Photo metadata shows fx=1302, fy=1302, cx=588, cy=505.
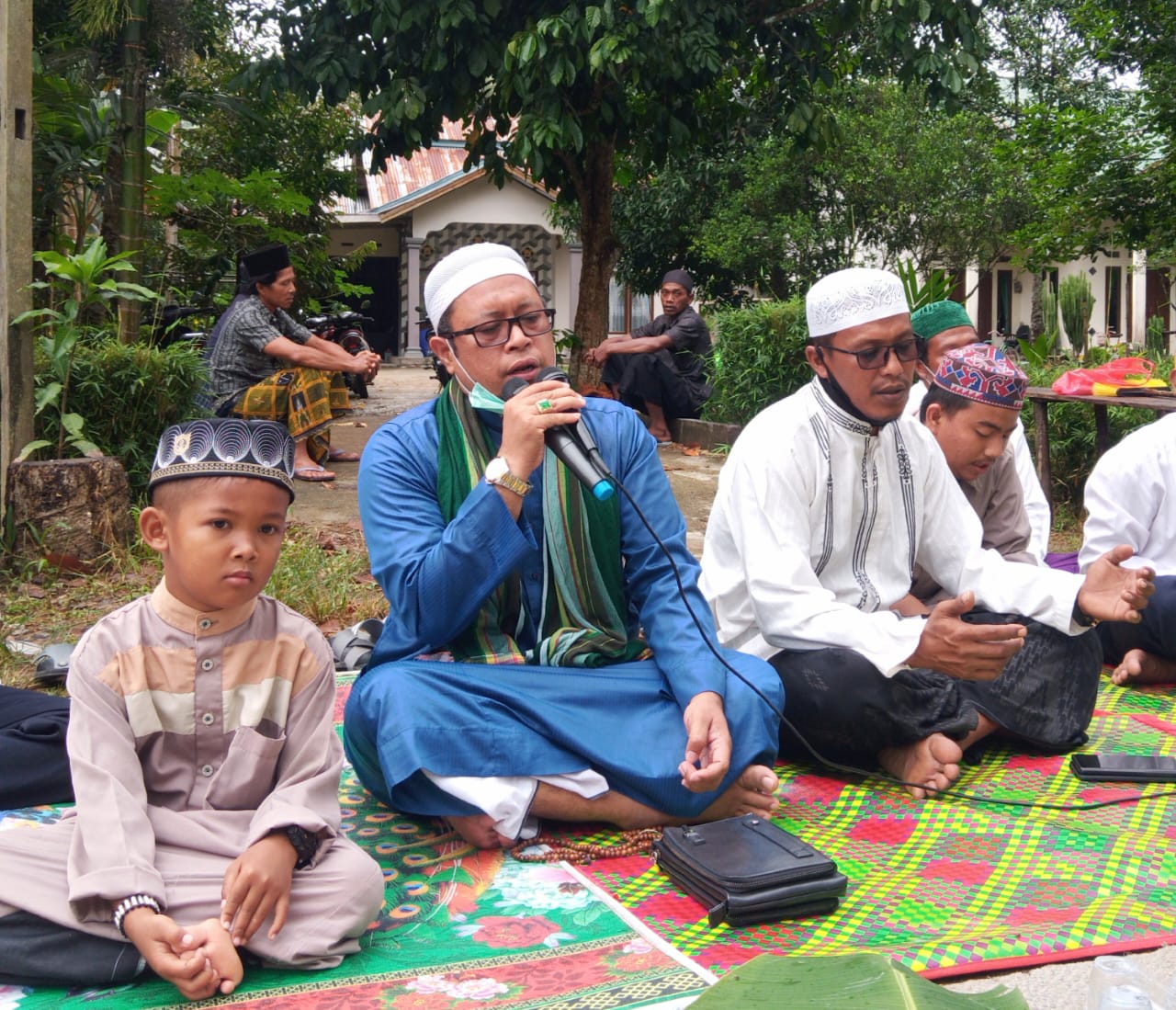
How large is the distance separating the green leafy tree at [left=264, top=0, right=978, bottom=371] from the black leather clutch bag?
6.10 m

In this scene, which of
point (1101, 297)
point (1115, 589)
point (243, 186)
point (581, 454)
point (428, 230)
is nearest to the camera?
point (581, 454)

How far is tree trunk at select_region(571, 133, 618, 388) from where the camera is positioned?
1004 cm

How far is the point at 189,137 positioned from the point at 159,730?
12023 mm

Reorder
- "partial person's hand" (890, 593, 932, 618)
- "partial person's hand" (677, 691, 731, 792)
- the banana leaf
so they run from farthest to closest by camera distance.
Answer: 1. "partial person's hand" (890, 593, 932, 618)
2. "partial person's hand" (677, 691, 731, 792)
3. the banana leaf

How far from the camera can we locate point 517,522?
9.75 ft

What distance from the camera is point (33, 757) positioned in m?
3.12

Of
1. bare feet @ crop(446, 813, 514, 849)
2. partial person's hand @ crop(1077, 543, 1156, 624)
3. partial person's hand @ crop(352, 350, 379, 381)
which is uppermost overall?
partial person's hand @ crop(352, 350, 379, 381)

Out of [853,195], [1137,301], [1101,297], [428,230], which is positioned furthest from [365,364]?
[1137,301]

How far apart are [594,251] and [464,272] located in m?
7.25

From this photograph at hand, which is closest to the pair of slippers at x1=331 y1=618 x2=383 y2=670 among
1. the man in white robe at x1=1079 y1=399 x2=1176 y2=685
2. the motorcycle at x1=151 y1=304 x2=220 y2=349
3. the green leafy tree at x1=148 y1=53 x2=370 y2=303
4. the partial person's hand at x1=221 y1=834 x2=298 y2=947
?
the partial person's hand at x1=221 y1=834 x2=298 y2=947

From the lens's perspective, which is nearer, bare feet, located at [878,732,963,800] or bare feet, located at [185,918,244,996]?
bare feet, located at [185,918,244,996]

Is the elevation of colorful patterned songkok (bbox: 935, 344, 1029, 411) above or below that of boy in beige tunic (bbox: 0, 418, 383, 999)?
above

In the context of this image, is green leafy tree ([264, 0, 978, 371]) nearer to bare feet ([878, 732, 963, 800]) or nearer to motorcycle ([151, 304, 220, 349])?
motorcycle ([151, 304, 220, 349])

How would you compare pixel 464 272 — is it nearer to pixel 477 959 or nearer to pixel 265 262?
pixel 477 959
